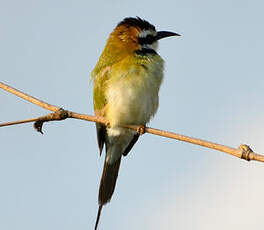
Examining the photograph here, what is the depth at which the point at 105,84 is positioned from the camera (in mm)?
5340

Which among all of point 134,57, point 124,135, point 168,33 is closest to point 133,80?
point 134,57

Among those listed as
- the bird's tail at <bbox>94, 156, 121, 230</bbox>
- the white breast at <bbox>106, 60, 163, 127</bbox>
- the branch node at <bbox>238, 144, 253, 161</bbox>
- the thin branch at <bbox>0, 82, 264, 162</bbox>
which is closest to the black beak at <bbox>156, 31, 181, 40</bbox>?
the white breast at <bbox>106, 60, 163, 127</bbox>

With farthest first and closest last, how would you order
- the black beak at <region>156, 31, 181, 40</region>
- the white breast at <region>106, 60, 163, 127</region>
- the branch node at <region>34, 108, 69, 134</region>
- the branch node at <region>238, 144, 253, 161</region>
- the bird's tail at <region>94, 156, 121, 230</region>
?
the black beak at <region>156, 31, 181, 40</region>, the bird's tail at <region>94, 156, 121, 230</region>, the white breast at <region>106, 60, 163, 127</region>, the branch node at <region>34, 108, 69, 134</region>, the branch node at <region>238, 144, 253, 161</region>

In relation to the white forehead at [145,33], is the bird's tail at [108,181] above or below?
below

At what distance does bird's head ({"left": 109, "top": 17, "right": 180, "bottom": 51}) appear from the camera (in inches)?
226

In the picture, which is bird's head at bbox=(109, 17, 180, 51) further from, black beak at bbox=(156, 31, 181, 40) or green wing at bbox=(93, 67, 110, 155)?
green wing at bbox=(93, 67, 110, 155)

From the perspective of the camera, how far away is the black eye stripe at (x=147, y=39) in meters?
5.78

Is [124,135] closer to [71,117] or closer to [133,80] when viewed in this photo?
[133,80]

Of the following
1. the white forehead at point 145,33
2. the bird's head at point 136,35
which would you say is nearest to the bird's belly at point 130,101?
the bird's head at point 136,35

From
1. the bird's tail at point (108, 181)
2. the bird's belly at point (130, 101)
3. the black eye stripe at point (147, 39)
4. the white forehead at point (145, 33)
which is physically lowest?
the bird's tail at point (108, 181)

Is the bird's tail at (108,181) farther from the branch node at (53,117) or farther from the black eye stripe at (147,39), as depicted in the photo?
the branch node at (53,117)

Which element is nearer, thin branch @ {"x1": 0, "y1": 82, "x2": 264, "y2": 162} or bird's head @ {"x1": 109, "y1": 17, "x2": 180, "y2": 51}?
thin branch @ {"x1": 0, "y1": 82, "x2": 264, "y2": 162}

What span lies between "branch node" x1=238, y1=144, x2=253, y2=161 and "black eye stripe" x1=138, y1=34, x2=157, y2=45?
9.84 feet

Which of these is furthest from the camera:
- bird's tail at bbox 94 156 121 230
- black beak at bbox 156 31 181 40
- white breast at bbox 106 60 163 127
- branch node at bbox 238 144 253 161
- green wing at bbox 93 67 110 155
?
black beak at bbox 156 31 181 40
